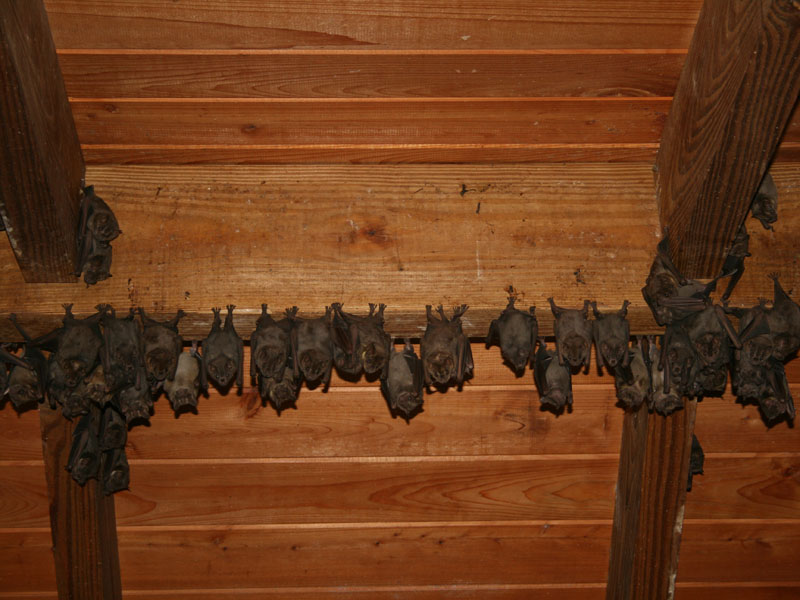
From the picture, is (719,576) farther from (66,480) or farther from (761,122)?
(66,480)

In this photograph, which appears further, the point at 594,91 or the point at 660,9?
the point at 594,91

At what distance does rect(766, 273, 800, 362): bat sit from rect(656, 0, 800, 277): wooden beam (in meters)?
0.36

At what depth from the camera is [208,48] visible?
132 inches

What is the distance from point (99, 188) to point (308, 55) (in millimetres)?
1330

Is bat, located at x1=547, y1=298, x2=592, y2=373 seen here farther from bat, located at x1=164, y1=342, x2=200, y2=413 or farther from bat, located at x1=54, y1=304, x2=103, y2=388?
bat, located at x1=54, y1=304, x2=103, y2=388

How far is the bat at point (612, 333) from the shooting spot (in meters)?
3.56

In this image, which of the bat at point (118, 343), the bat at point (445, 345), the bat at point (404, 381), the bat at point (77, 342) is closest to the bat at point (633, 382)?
the bat at point (445, 345)

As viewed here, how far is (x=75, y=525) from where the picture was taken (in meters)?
4.08

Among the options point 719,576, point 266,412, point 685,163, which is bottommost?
point 719,576

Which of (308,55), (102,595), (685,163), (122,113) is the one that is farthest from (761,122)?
(102,595)

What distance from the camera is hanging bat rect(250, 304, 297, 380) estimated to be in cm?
349

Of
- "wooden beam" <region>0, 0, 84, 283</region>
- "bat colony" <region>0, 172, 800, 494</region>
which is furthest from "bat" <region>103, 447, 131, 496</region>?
"wooden beam" <region>0, 0, 84, 283</region>

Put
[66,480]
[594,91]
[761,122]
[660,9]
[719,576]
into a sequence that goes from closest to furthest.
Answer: [761,122] → [660,9] → [594,91] → [66,480] → [719,576]

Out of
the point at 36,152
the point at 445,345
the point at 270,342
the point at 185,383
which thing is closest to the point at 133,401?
the point at 185,383
